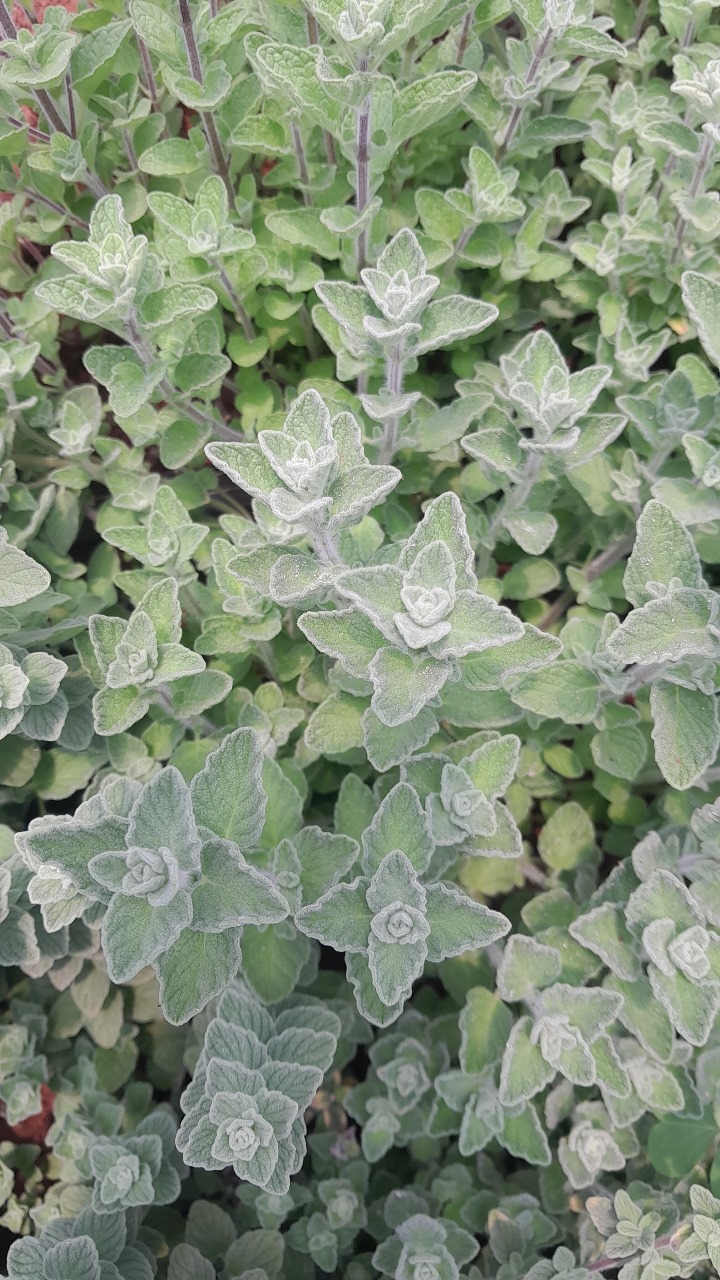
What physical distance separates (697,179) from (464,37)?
68cm

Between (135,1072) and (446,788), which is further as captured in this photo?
(135,1072)

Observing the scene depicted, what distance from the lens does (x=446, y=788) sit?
1632 millimetres

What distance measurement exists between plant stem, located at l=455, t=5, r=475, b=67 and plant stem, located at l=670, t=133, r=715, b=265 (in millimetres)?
654

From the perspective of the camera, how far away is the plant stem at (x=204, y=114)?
5.73ft

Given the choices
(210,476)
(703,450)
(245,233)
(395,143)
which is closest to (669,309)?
(703,450)

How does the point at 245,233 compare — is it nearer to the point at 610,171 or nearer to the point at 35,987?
the point at 610,171

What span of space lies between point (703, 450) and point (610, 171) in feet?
2.89

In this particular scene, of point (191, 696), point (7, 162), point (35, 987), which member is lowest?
point (35, 987)

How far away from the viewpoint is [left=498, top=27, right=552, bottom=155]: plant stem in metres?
1.83

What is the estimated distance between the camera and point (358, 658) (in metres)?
1.46

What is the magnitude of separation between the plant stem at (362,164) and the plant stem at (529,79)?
1.56 feet

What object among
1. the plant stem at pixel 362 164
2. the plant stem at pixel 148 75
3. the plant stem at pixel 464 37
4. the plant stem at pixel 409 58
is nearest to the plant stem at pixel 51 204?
the plant stem at pixel 148 75

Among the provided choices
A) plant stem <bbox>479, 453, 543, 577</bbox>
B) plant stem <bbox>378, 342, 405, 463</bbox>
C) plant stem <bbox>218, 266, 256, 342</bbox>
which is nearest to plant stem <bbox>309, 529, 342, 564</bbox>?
plant stem <bbox>378, 342, 405, 463</bbox>

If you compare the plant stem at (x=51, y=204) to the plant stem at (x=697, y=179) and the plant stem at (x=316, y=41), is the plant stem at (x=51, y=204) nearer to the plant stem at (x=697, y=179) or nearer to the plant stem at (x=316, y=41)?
the plant stem at (x=316, y=41)
